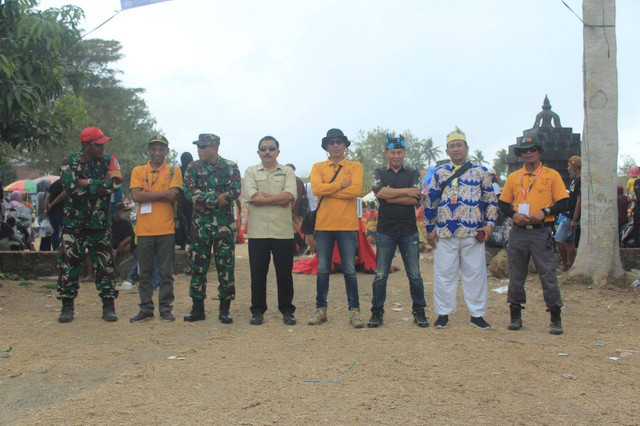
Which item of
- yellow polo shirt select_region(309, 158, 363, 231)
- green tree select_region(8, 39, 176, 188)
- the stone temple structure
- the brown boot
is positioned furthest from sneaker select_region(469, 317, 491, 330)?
green tree select_region(8, 39, 176, 188)

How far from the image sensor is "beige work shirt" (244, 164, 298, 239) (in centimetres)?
572

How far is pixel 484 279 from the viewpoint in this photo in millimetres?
5520

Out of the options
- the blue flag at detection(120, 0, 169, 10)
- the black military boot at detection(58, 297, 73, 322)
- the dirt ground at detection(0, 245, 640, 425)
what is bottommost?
→ the dirt ground at detection(0, 245, 640, 425)

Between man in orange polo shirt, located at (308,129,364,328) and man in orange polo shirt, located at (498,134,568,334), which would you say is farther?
man in orange polo shirt, located at (308,129,364,328)

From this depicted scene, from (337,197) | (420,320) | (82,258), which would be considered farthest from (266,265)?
(82,258)

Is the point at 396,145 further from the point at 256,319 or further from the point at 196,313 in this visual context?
the point at 196,313

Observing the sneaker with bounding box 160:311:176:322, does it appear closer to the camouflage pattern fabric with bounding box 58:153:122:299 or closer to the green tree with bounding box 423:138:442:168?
the camouflage pattern fabric with bounding box 58:153:122:299

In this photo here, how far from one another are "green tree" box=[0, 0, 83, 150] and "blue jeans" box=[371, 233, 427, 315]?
4788 mm

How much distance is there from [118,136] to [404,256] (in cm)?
3791

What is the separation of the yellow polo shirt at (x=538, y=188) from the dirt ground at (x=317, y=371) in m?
1.29

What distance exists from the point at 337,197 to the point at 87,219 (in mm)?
2729

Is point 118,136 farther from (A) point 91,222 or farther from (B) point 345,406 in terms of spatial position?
(B) point 345,406

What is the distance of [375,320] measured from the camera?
18.4 ft

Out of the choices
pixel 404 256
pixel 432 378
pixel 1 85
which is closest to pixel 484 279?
pixel 404 256
